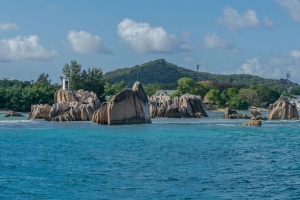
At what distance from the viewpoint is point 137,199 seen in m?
23.9

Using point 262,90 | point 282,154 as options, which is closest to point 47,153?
point 282,154

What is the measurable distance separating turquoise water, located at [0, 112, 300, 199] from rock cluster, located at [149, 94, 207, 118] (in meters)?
48.6

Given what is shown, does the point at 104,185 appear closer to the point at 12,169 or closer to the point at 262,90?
the point at 12,169

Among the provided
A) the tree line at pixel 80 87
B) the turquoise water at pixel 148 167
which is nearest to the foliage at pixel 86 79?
the tree line at pixel 80 87

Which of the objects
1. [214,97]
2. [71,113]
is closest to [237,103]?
[214,97]

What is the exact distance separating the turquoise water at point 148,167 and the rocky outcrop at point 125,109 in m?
18.0

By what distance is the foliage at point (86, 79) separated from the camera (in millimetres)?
136750

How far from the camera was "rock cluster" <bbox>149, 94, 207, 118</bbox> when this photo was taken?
104m

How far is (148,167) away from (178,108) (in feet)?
237

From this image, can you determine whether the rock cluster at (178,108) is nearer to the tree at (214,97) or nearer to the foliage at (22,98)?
the foliage at (22,98)

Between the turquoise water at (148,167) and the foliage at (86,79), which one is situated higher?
the foliage at (86,79)

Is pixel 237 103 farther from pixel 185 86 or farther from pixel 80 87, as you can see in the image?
pixel 80 87

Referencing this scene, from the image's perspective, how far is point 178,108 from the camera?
345ft

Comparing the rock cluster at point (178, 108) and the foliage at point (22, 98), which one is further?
the foliage at point (22, 98)
